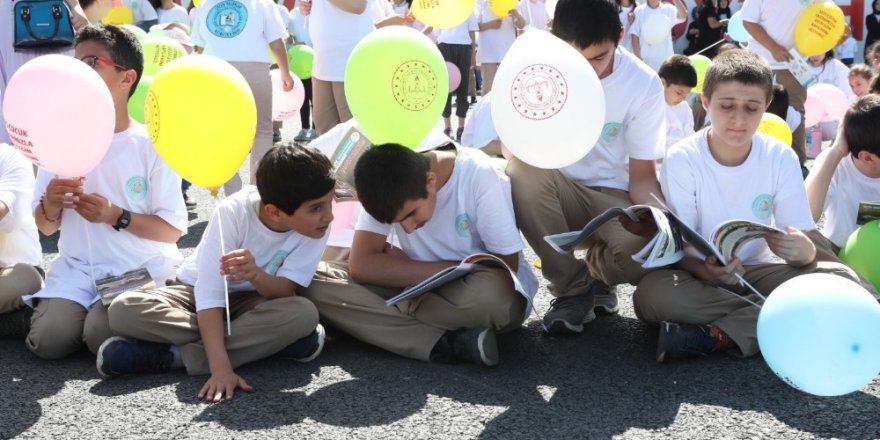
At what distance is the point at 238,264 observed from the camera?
295 cm

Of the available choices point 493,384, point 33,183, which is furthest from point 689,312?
point 33,183

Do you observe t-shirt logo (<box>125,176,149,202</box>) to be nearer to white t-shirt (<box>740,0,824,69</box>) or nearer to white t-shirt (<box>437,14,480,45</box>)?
white t-shirt (<box>740,0,824,69</box>)

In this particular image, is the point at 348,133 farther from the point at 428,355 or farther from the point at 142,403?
the point at 142,403

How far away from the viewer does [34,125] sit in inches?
116

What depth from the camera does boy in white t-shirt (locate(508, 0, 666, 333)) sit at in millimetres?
3443

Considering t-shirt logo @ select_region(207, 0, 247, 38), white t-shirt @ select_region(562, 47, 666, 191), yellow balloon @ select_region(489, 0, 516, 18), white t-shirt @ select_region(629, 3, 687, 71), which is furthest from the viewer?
white t-shirt @ select_region(629, 3, 687, 71)

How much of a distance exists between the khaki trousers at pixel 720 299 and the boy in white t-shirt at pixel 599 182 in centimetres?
22

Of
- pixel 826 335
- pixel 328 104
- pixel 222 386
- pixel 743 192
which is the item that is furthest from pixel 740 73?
pixel 328 104

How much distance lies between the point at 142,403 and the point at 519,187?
1505 millimetres

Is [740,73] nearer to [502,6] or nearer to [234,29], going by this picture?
[234,29]

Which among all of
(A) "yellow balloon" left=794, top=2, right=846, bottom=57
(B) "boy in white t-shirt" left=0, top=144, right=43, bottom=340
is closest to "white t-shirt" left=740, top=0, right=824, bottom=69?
(A) "yellow balloon" left=794, top=2, right=846, bottom=57

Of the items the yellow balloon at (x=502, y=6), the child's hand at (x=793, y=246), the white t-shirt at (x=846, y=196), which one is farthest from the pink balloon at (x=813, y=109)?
the child's hand at (x=793, y=246)

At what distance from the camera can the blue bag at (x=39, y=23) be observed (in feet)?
15.5

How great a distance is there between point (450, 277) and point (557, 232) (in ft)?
1.96
